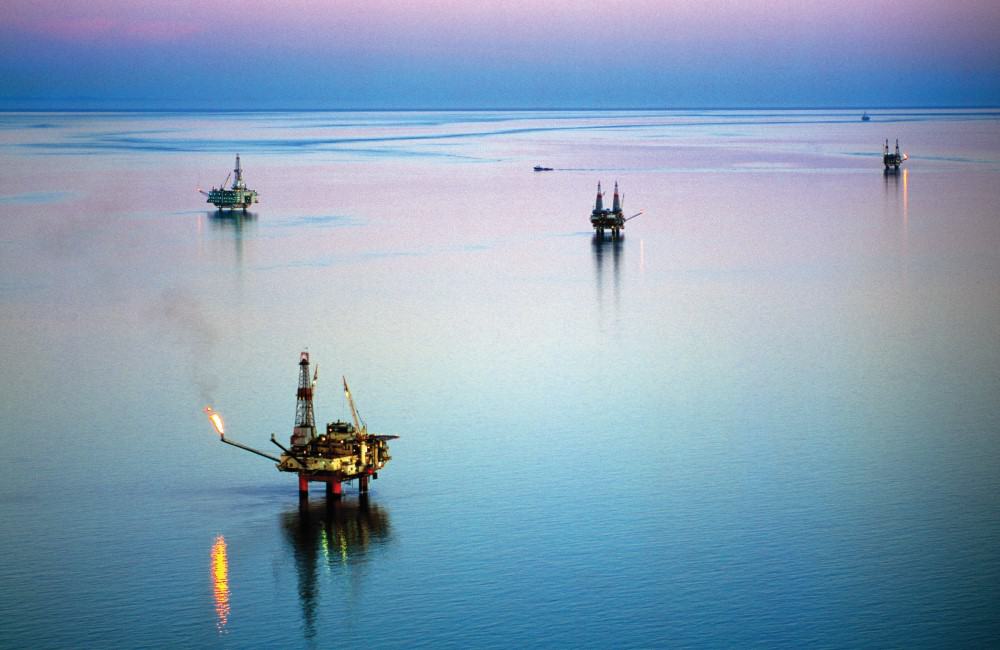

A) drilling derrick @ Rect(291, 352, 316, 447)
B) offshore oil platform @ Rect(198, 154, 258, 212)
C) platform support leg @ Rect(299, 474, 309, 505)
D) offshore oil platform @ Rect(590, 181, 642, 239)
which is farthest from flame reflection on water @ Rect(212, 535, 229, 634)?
offshore oil platform @ Rect(198, 154, 258, 212)

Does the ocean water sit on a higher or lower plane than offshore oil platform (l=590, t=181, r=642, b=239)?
lower

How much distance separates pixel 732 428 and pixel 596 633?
2219 cm

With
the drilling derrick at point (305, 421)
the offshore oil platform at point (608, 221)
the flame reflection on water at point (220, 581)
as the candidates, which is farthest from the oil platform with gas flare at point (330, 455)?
the offshore oil platform at point (608, 221)

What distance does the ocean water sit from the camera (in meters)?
43.4

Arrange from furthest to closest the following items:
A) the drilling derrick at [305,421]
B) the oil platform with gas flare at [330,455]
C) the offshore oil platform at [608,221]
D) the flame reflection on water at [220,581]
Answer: the offshore oil platform at [608,221] → the drilling derrick at [305,421] → the oil platform with gas flare at [330,455] → the flame reflection on water at [220,581]

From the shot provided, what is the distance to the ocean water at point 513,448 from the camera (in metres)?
43.4

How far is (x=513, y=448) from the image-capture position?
193 ft

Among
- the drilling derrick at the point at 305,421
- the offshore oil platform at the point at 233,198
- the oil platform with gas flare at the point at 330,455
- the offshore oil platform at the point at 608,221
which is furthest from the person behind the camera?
the offshore oil platform at the point at 233,198

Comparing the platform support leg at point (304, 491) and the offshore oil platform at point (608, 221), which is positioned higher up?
the offshore oil platform at point (608, 221)

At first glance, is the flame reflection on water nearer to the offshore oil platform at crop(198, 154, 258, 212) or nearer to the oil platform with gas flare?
A: the oil platform with gas flare

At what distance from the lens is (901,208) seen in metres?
152

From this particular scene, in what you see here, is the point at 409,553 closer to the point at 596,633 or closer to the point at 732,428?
the point at 596,633

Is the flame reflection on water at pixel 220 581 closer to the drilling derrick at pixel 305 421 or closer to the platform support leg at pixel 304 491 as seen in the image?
the platform support leg at pixel 304 491

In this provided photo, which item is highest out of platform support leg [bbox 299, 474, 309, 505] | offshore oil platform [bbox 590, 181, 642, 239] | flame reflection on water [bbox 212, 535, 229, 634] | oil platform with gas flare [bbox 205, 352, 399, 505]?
offshore oil platform [bbox 590, 181, 642, 239]
